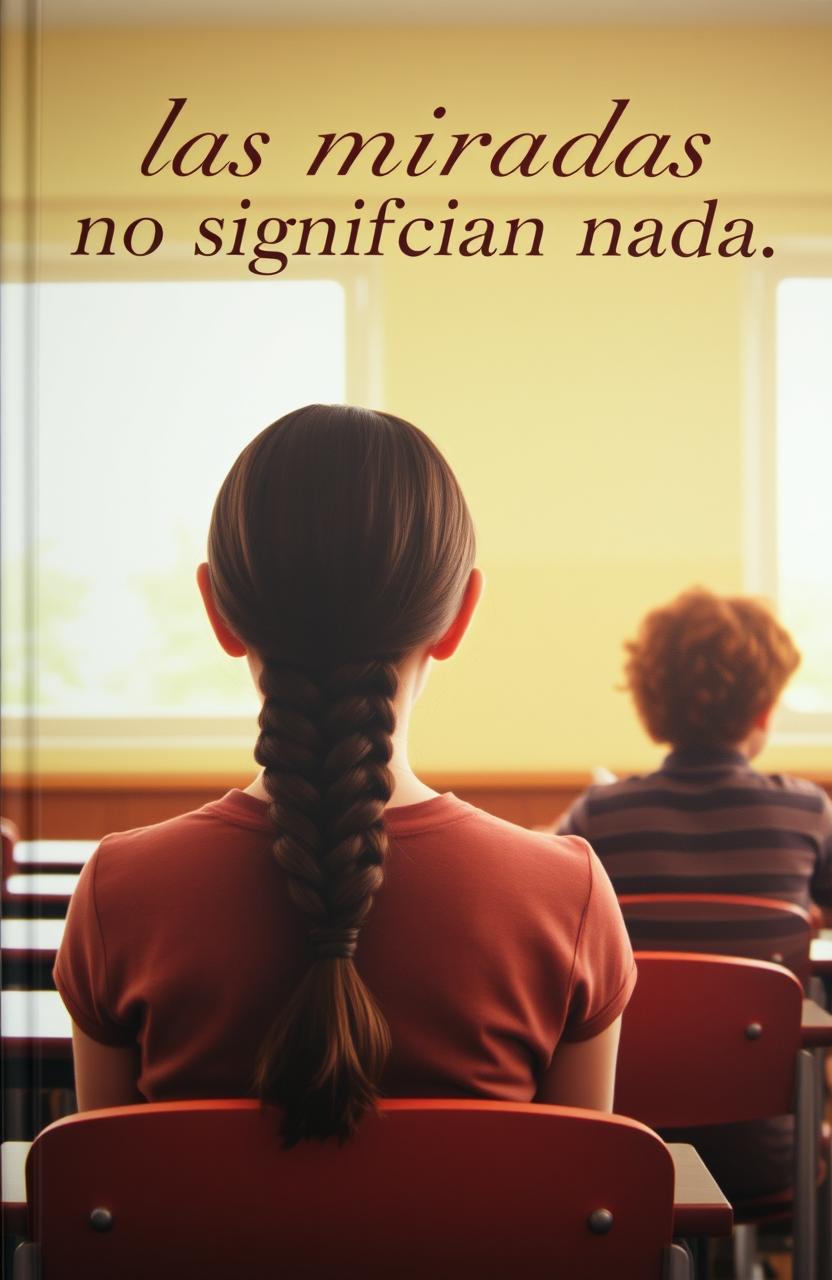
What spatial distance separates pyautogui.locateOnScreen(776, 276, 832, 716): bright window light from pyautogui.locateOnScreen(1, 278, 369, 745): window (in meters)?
1.03

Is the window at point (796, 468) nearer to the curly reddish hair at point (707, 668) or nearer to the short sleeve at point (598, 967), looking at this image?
the curly reddish hair at point (707, 668)

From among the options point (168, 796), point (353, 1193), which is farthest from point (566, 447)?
point (353, 1193)

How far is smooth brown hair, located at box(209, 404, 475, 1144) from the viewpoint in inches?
29.9

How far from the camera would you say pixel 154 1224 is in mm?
687

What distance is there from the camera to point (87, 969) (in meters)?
0.82

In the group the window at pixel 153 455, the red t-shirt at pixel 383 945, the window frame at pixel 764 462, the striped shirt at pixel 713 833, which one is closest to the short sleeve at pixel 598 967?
the red t-shirt at pixel 383 945

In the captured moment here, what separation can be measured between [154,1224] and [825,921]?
1708 millimetres

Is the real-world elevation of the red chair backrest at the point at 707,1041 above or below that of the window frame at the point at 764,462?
below

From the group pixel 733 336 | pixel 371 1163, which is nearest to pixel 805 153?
pixel 733 336

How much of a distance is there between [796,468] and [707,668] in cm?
169

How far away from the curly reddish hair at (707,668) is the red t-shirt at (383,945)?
87 cm

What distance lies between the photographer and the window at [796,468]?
297 centimetres

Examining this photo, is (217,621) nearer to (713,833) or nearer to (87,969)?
(87,969)

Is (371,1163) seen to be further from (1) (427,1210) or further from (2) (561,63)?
(2) (561,63)
